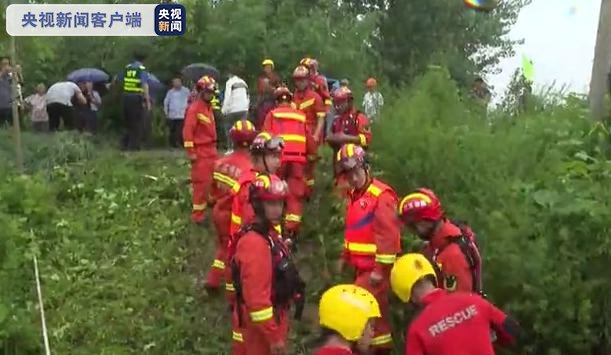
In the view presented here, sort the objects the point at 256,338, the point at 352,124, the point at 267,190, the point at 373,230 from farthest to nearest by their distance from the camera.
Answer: the point at 352,124, the point at 373,230, the point at 256,338, the point at 267,190

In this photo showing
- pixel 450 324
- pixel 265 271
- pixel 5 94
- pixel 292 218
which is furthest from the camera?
pixel 5 94

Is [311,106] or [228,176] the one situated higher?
[311,106]

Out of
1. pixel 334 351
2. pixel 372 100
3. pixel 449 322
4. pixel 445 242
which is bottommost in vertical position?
pixel 334 351

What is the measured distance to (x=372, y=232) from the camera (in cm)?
766

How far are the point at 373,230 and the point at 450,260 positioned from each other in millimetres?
1325

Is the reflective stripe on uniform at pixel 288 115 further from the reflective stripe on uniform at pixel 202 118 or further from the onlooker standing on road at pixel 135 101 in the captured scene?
the onlooker standing on road at pixel 135 101

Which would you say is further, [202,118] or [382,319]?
[202,118]

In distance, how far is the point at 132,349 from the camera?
945 cm

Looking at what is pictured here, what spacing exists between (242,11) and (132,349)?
13532 mm

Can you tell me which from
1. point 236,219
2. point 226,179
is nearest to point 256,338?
point 236,219

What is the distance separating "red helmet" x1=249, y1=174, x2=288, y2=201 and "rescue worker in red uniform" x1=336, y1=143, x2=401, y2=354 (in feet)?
3.38

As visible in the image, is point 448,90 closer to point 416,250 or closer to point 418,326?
point 416,250

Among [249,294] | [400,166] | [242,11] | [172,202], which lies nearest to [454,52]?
[242,11]

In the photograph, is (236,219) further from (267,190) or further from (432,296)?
(432,296)
